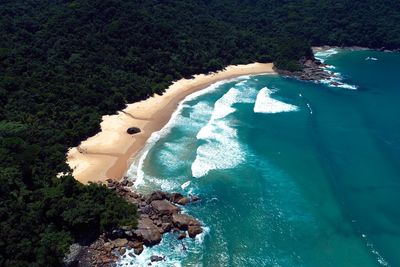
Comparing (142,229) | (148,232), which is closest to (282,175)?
(148,232)

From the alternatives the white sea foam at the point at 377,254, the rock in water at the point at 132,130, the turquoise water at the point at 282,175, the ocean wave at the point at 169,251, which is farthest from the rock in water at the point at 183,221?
the rock in water at the point at 132,130

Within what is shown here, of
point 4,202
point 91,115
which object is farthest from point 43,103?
point 4,202

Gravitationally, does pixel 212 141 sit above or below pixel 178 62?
below

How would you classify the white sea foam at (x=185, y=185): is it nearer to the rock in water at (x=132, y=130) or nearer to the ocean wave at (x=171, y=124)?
the ocean wave at (x=171, y=124)

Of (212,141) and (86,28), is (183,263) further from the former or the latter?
(86,28)

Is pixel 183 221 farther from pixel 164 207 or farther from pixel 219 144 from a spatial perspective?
pixel 219 144
